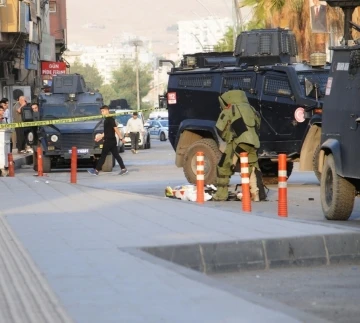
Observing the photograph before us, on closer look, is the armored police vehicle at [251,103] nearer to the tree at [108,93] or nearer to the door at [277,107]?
the door at [277,107]

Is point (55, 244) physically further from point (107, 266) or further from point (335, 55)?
point (335, 55)

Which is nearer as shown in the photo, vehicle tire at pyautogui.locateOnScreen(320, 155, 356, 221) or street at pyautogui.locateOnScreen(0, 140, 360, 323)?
street at pyautogui.locateOnScreen(0, 140, 360, 323)

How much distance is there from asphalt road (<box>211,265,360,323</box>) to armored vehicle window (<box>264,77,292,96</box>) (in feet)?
39.1

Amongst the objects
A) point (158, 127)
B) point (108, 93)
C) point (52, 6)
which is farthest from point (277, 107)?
point (108, 93)

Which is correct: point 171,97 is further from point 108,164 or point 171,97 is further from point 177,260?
point 177,260

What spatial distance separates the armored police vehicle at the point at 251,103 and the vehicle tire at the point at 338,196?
6.77m

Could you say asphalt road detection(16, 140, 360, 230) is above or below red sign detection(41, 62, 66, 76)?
below

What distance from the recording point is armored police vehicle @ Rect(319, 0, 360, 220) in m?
16.1

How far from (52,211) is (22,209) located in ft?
1.98

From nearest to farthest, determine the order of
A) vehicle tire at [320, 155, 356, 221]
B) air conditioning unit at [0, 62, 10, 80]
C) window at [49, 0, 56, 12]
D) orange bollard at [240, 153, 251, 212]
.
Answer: vehicle tire at [320, 155, 356, 221]
orange bollard at [240, 153, 251, 212]
air conditioning unit at [0, 62, 10, 80]
window at [49, 0, 56, 12]

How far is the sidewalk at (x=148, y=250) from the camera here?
26.3ft

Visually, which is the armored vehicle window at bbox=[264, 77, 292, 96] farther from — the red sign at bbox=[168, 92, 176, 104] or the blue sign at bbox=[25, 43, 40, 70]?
the blue sign at bbox=[25, 43, 40, 70]

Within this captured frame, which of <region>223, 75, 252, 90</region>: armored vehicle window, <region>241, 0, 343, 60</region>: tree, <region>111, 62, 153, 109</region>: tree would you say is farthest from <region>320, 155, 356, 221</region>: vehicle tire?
<region>111, 62, 153, 109</region>: tree

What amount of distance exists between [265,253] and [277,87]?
40.7ft
